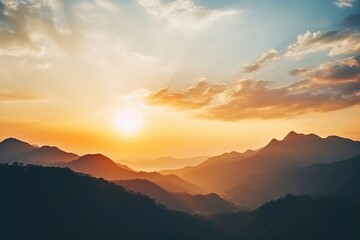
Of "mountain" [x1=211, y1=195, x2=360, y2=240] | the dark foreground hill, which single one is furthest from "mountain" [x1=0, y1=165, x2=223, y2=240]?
"mountain" [x1=211, y1=195, x2=360, y2=240]

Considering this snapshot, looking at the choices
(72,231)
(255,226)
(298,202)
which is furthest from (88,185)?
(298,202)

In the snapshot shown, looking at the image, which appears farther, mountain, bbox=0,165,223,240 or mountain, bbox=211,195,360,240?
mountain, bbox=211,195,360,240

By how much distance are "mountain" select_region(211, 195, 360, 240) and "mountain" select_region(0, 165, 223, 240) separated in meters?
17.1

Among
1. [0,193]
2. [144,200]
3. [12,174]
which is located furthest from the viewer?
[144,200]

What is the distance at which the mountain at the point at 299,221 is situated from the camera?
5748 inches

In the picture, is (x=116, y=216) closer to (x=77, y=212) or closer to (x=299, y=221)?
(x=77, y=212)

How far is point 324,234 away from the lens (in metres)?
144

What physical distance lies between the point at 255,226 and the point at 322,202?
35019 millimetres

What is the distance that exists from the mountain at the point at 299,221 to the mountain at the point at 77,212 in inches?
672

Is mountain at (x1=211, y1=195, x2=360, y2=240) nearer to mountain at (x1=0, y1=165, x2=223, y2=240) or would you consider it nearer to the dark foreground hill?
the dark foreground hill

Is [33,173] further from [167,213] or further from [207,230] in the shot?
[207,230]

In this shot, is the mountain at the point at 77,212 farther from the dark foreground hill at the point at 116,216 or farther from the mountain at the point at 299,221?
the mountain at the point at 299,221

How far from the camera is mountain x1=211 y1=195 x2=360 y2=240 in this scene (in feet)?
479

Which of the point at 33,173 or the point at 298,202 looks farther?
the point at 298,202
